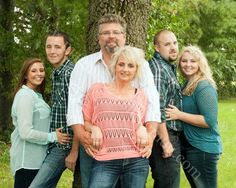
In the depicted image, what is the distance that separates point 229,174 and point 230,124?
314 inches

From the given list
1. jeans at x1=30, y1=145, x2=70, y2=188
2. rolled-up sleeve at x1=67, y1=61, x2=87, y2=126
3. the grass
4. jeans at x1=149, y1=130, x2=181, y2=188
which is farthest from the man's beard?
the grass

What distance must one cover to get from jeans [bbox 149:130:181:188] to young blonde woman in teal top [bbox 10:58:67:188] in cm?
85

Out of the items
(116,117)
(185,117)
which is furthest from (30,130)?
(185,117)

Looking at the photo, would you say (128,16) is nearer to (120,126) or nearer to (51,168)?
(120,126)

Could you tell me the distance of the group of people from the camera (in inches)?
151

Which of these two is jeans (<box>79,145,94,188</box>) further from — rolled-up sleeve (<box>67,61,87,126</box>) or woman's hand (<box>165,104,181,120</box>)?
woman's hand (<box>165,104,181,120</box>)

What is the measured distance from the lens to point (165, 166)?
172 inches

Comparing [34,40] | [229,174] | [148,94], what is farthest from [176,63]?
[34,40]

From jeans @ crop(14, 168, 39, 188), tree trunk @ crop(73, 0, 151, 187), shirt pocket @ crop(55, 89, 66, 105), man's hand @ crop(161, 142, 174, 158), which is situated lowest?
jeans @ crop(14, 168, 39, 188)

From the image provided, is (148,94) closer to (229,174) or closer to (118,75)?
(118,75)

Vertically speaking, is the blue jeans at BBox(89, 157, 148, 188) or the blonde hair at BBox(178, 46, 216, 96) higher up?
the blonde hair at BBox(178, 46, 216, 96)

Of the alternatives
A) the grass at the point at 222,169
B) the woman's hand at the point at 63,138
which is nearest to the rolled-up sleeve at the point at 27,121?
the woman's hand at the point at 63,138

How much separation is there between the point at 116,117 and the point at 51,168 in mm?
946

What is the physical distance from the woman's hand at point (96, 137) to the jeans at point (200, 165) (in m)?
1.18
